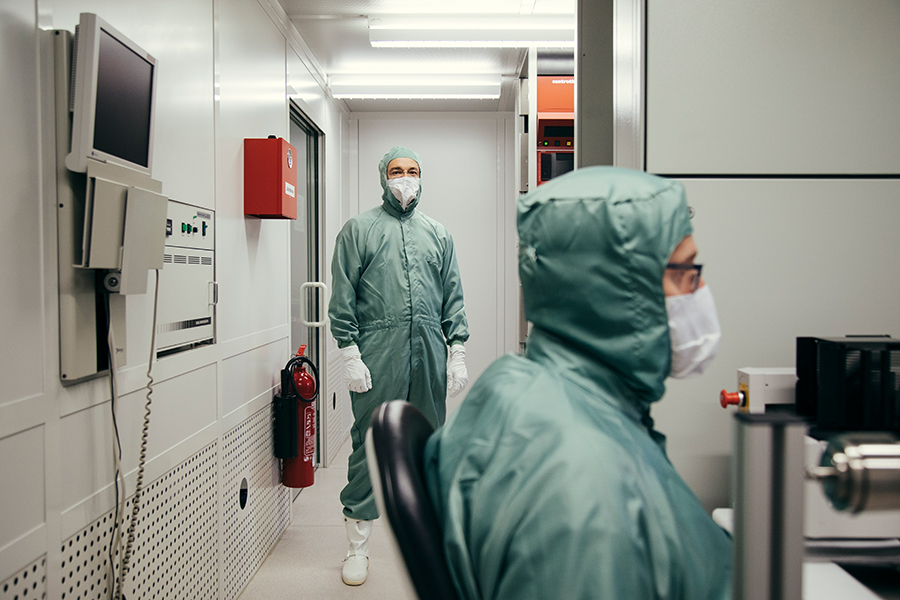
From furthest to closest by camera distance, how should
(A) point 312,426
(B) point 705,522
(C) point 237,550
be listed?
(A) point 312,426
(C) point 237,550
(B) point 705,522

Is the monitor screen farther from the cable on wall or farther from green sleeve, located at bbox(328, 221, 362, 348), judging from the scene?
green sleeve, located at bbox(328, 221, 362, 348)

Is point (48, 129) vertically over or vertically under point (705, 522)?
over

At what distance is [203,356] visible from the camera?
5.90 ft

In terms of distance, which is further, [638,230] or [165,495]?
[165,495]

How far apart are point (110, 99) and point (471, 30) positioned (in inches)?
80.5

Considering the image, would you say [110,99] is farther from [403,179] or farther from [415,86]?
[415,86]

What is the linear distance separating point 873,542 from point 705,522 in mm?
620

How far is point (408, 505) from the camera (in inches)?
23.5

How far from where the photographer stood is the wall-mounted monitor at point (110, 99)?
1.11 meters

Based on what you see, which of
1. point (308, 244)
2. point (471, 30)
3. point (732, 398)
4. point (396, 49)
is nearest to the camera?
point (732, 398)

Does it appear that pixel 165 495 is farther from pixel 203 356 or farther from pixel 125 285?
pixel 125 285

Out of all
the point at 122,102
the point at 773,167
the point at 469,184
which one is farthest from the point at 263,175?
the point at 469,184

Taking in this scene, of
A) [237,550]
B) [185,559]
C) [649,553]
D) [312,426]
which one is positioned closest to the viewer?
[649,553]

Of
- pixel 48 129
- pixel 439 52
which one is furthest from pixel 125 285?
pixel 439 52
